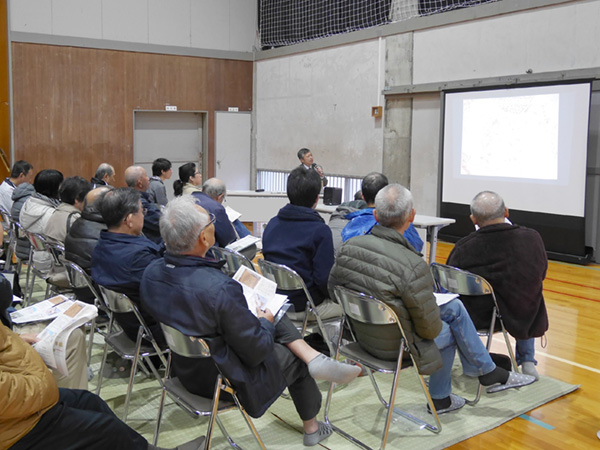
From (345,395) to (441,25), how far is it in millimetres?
6805

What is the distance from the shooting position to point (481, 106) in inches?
327

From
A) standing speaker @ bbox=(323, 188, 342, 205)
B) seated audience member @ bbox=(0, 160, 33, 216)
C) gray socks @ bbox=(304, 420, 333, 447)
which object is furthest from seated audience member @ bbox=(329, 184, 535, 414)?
seated audience member @ bbox=(0, 160, 33, 216)

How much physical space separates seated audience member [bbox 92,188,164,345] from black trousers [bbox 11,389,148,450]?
0.81m

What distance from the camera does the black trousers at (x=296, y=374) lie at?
2760 mm

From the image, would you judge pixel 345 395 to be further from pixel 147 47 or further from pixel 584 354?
pixel 147 47

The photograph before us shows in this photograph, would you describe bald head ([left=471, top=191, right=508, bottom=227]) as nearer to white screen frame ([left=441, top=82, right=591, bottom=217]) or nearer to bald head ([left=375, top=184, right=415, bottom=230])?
bald head ([left=375, top=184, right=415, bottom=230])

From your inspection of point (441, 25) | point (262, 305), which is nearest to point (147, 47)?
point (441, 25)

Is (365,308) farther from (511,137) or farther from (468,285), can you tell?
(511,137)

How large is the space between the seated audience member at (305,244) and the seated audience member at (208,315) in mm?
899

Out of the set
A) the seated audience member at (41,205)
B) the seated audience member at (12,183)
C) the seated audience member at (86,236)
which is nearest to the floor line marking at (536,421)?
the seated audience member at (86,236)

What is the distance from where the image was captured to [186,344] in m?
2.45

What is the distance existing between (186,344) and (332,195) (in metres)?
4.97

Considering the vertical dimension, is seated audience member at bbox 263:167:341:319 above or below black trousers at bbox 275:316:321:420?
above

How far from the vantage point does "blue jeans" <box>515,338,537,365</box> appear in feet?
12.3
